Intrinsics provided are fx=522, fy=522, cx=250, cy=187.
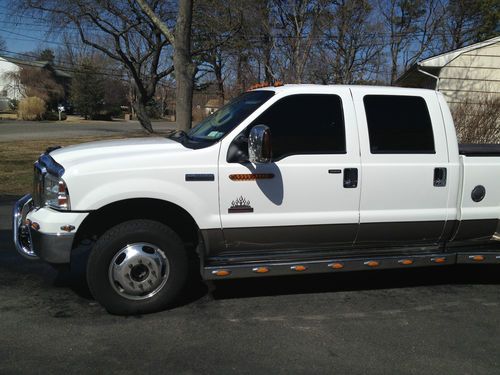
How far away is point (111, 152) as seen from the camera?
4316 millimetres

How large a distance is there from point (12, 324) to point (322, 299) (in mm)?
2681

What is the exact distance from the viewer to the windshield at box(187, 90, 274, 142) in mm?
4512

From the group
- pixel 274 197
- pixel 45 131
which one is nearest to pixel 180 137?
pixel 274 197

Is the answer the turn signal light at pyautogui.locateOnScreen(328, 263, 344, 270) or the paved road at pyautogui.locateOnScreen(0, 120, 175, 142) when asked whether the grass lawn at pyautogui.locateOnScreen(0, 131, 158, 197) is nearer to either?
the paved road at pyautogui.locateOnScreen(0, 120, 175, 142)

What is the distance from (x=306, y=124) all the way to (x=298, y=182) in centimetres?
53

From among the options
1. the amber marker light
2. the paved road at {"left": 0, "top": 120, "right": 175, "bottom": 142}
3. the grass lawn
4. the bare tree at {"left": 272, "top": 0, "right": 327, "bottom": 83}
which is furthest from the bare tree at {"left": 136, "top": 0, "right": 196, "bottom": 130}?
the paved road at {"left": 0, "top": 120, "right": 175, "bottom": 142}

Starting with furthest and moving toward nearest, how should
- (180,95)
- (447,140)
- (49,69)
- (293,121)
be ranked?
1. (49,69)
2. (180,95)
3. (447,140)
4. (293,121)

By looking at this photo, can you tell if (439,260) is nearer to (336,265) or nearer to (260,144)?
(336,265)

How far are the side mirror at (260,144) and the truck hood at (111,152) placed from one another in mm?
593

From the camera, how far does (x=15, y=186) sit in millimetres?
10953

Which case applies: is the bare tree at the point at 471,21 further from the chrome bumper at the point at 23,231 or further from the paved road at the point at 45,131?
the chrome bumper at the point at 23,231

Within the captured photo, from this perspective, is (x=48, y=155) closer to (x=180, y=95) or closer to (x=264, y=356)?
(x=264, y=356)

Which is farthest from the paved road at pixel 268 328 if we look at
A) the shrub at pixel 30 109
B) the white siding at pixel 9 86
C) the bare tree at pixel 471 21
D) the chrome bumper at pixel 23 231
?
the white siding at pixel 9 86

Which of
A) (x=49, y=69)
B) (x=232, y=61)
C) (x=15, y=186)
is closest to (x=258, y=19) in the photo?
(x=232, y=61)
